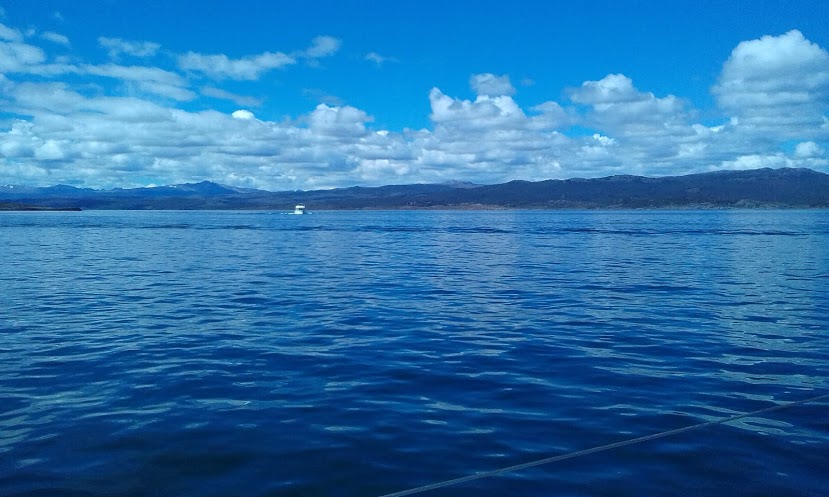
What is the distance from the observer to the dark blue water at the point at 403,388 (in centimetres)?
962

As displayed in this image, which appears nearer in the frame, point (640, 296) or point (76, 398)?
point (76, 398)

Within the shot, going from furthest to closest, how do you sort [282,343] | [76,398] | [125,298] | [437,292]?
[437,292], [125,298], [282,343], [76,398]

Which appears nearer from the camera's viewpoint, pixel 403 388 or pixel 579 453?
pixel 579 453

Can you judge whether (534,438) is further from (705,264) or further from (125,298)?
(705,264)

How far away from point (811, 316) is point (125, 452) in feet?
76.2

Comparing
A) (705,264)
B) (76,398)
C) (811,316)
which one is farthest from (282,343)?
(705,264)

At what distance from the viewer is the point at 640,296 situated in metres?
28.5

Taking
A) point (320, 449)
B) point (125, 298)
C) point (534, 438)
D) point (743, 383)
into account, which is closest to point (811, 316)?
point (743, 383)

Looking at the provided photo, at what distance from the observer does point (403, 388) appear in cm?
1400

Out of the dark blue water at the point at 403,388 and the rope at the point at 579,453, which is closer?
the rope at the point at 579,453

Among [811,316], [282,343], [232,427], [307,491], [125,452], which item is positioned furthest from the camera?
[811,316]

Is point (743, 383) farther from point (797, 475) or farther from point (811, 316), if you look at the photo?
point (811, 316)

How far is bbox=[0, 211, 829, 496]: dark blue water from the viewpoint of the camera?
31.6 feet

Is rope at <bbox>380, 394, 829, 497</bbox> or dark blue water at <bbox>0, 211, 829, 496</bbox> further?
dark blue water at <bbox>0, 211, 829, 496</bbox>
